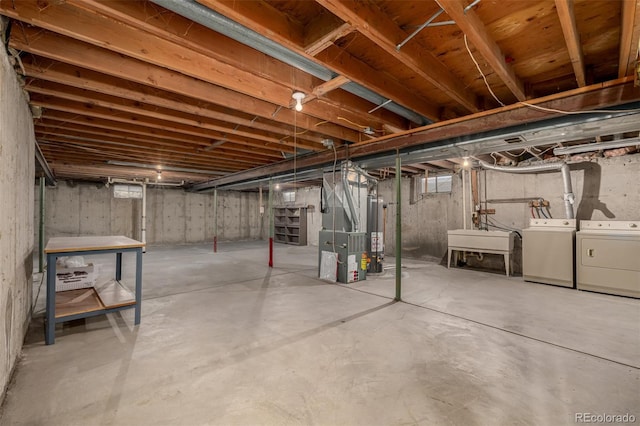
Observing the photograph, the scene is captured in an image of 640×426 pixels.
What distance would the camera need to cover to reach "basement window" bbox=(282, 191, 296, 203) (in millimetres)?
10973

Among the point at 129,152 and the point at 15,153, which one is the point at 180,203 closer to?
the point at 129,152

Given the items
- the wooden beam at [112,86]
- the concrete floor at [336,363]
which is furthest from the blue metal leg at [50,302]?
the wooden beam at [112,86]

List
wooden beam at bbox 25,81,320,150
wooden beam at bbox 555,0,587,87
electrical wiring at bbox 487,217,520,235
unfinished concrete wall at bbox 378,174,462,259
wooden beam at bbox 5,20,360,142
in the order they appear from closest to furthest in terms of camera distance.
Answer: wooden beam at bbox 555,0,587,87
wooden beam at bbox 5,20,360,142
wooden beam at bbox 25,81,320,150
electrical wiring at bbox 487,217,520,235
unfinished concrete wall at bbox 378,174,462,259

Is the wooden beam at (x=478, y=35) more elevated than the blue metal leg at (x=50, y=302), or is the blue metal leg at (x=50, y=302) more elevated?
the wooden beam at (x=478, y=35)

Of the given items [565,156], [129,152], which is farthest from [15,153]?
[565,156]

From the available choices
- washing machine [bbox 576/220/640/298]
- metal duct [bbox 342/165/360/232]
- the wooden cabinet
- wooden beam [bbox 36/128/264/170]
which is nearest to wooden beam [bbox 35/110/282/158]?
wooden beam [bbox 36/128/264/170]

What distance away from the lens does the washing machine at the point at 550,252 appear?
13.4ft

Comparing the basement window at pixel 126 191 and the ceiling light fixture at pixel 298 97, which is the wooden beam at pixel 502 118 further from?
the basement window at pixel 126 191

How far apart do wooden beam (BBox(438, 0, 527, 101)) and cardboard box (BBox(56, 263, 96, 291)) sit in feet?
13.0

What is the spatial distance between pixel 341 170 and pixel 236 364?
123 inches

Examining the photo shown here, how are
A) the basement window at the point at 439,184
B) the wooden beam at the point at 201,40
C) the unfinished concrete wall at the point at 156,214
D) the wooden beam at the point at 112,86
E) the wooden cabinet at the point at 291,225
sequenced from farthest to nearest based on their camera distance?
the wooden cabinet at the point at 291,225 → the unfinished concrete wall at the point at 156,214 → the basement window at the point at 439,184 → the wooden beam at the point at 112,86 → the wooden beam at the point at 201,40

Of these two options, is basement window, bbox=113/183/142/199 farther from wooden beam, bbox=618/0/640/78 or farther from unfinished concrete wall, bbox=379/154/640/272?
wooden beam, bbox=618/0/640/78

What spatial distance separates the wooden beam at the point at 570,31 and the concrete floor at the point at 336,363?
212cm

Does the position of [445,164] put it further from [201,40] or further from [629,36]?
[201,40]
